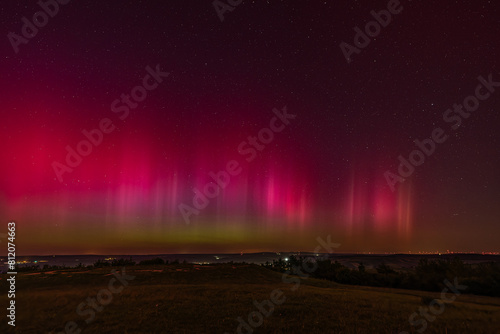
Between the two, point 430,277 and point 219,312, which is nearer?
point 219,312

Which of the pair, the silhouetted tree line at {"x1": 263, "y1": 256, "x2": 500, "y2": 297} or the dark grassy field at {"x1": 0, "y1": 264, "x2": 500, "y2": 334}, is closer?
the dark grassy field at {"x1": 0, "y1": 264, "x2": 500, "y2": 334}

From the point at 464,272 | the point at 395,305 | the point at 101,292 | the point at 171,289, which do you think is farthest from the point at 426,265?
the point at 101,292

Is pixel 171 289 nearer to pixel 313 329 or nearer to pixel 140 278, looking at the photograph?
pixel 140 278

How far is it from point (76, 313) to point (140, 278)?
912cm

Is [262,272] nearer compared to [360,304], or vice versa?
[360,304]

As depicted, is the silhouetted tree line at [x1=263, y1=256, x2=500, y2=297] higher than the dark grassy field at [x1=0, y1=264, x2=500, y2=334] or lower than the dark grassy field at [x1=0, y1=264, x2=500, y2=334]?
lower

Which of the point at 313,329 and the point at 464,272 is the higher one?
the point at 313,329

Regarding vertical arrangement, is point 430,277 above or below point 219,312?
below

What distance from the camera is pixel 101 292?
18422 millimetres

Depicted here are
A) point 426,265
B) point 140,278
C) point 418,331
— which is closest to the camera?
point 418,331

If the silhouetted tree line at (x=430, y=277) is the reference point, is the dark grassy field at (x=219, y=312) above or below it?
above

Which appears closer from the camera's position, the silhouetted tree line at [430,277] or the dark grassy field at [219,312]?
the dark grassy field at [219,312]

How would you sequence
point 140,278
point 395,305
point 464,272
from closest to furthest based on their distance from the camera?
point 395,305, point 140,278, point 464,272

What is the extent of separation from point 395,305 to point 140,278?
16014mm
